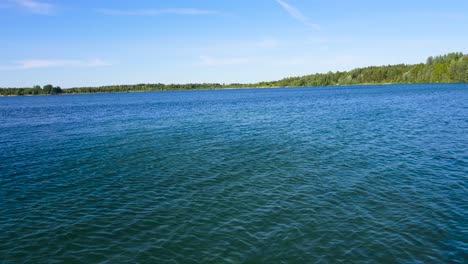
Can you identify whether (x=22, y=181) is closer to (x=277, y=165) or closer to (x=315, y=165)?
(x=277, y=165)

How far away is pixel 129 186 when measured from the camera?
1062 inches

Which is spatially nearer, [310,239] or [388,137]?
[310,239]

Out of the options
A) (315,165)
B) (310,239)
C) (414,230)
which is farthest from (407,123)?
(310,239)

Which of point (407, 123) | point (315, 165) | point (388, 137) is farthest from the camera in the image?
point (407, 123)

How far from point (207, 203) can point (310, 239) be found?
8.23 meters

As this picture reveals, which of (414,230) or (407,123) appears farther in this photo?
(407,123)

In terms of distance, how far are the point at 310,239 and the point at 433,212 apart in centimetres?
922

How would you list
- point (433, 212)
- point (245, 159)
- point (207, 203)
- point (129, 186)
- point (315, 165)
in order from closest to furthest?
point (433, 212)
point (207, 203)
point (129, 186)
point (315, 165)
point (245, 159)

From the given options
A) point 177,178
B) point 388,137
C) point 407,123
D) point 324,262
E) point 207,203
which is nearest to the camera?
point 324,262

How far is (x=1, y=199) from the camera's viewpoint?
81.0 feet

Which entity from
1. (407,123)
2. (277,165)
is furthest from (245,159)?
(407,123)

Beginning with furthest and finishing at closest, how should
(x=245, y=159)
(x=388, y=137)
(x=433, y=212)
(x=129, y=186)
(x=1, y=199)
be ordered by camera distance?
(x=388, y=137)
(x=245, y=159)
(x=129, y=186)
(x=1, y=199)
(x=433, y=212)

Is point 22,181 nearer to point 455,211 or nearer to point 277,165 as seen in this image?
point 277,165

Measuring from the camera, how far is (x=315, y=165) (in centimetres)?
3198
